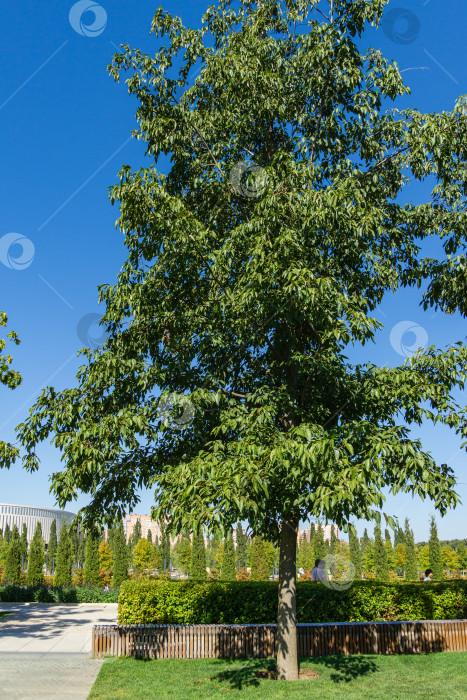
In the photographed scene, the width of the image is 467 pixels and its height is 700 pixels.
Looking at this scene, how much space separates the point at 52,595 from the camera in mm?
25141

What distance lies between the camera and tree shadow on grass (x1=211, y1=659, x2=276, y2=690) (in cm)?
915

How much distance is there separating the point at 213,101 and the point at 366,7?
3129 millimetres

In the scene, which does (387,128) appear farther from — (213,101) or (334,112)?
(213,101)

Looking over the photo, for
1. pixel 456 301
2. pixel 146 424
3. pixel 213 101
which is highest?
pixel 213 101

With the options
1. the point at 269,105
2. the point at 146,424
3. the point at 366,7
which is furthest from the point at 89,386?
the point at 366,7

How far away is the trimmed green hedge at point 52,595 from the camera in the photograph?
24.6 meters

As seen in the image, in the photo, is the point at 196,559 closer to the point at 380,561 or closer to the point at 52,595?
the point at 380,561

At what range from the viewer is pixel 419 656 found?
11.6m

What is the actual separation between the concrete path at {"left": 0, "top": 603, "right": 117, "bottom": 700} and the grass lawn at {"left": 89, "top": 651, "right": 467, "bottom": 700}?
471 mm

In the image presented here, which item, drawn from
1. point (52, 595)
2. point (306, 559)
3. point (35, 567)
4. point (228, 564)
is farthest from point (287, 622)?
point (306, 559)

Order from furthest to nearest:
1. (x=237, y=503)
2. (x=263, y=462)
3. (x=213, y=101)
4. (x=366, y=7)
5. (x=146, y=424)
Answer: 1. (x=213, y=101)
2. (x=366, y=7)
3. (x=146, y=424)
4. (x=263, y=462)
5. (x=237, y=503)

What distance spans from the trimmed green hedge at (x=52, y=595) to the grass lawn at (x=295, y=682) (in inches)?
620

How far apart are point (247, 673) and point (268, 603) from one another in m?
3.35

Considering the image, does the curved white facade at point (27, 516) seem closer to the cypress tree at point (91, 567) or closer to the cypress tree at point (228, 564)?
the cypress tree at point (91, 567)
